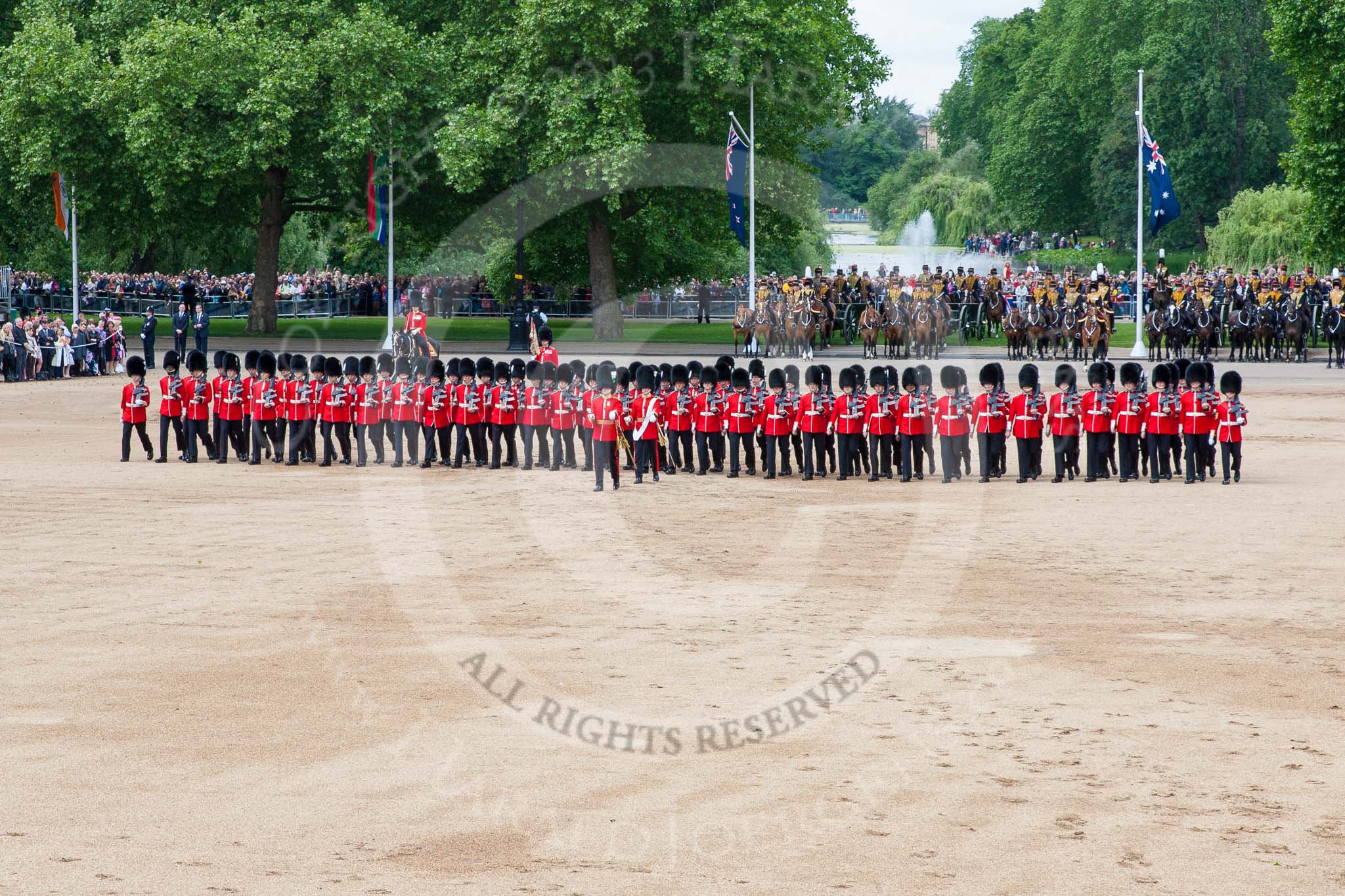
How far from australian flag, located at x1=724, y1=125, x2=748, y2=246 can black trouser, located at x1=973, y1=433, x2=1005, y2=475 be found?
64.8 feet

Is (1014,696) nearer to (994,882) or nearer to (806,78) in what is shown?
(994,882)

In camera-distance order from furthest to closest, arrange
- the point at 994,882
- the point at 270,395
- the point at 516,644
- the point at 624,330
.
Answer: the point at 624,330 < the point at 270,395 < the point at 516,644 < the point at 994,882

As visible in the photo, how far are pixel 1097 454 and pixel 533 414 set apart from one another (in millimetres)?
6613

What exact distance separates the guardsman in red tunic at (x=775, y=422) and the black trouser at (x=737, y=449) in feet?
0.58

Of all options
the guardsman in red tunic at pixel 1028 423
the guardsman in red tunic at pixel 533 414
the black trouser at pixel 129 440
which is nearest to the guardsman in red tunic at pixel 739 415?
the guardsman in red tunic at pixel 533 414

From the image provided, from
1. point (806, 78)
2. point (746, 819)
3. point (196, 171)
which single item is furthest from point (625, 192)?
point (746, 819)

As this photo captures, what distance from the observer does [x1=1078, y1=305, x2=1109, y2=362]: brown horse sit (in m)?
32.9

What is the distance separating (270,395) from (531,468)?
11.2 ft

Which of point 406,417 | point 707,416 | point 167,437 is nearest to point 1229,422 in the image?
point 707,416

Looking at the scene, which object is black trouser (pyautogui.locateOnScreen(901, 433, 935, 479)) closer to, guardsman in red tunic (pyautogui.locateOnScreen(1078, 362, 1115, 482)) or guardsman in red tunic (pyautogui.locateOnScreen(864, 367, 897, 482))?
guardsman in red tunic (pyautogui.locateOnScreen(864, 367, 897, 482))

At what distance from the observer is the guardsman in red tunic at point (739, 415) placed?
19594 millimetres

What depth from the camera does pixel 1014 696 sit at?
30.1 ft

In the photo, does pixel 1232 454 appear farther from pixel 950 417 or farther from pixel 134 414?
pixel 134 414

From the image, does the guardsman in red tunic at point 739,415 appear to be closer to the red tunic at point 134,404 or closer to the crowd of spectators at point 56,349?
the red tunic at point 134,404
